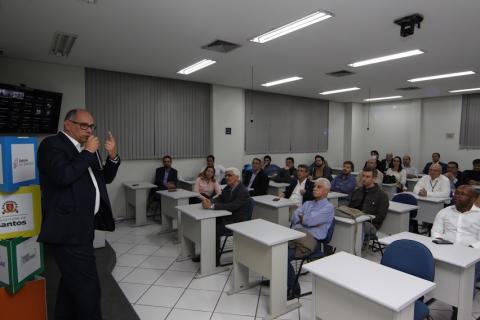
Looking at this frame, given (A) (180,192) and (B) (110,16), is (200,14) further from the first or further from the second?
(A) (180,192)

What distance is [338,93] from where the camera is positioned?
28.7ft

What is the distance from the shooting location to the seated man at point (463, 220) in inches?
119

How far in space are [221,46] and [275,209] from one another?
2.61 metres

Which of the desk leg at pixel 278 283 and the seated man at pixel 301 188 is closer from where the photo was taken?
the desk leg at pixel 278 283

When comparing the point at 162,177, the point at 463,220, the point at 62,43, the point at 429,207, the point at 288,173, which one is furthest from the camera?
the point at 288,173

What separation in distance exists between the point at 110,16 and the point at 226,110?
174 inches

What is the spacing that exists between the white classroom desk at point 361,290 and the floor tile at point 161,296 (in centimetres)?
166

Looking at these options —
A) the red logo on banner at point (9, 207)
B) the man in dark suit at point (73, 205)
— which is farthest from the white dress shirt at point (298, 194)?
the red logo on banner at point (9, 207)

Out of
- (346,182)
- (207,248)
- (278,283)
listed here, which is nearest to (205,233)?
(207,248)

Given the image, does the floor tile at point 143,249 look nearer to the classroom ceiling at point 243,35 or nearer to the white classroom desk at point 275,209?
the white classroom desk at point 275,209

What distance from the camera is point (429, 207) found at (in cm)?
500

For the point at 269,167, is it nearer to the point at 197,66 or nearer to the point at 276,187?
the point at 276,187

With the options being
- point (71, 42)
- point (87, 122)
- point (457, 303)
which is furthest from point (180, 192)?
point (457, 303)

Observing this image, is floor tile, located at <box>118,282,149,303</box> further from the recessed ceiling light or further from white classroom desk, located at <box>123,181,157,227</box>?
the recessed ceiling light
